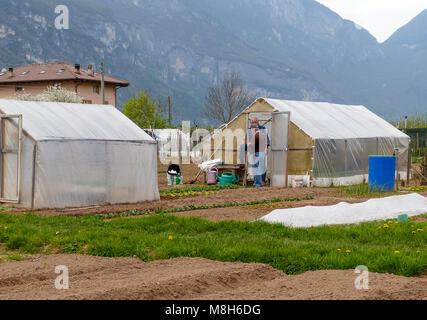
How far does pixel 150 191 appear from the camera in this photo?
1591 centimetres

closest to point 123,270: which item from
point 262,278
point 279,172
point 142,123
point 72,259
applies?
point 72,259

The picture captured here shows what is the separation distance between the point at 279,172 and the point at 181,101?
447 ft

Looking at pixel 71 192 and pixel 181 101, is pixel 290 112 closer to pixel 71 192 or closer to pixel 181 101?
pixel 71 192

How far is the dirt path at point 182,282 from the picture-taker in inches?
209

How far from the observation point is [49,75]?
197 ft

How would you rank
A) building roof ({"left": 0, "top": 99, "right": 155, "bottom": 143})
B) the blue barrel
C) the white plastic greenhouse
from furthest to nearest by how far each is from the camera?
the blue barrel < building roof ({"left": 0, "top": 99, "right": 155, "bottom": 143}) < the white plastic greenhouse

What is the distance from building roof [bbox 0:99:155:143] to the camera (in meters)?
14.0

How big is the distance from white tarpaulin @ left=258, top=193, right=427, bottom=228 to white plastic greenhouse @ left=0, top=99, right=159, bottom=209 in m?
5.30

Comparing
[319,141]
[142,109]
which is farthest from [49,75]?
[319,141]

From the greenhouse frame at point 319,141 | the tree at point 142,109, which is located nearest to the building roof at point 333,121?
the greenhouse frame at point 319,141

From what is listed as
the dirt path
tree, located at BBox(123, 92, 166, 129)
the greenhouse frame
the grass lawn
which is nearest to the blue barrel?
the greenhouse frame

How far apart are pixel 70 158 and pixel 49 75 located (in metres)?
48.6

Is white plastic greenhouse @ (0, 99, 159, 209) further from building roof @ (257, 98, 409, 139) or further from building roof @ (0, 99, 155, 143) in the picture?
building roof @ (257, 98, 409, 139)

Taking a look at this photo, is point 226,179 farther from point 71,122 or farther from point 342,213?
point 342,213
